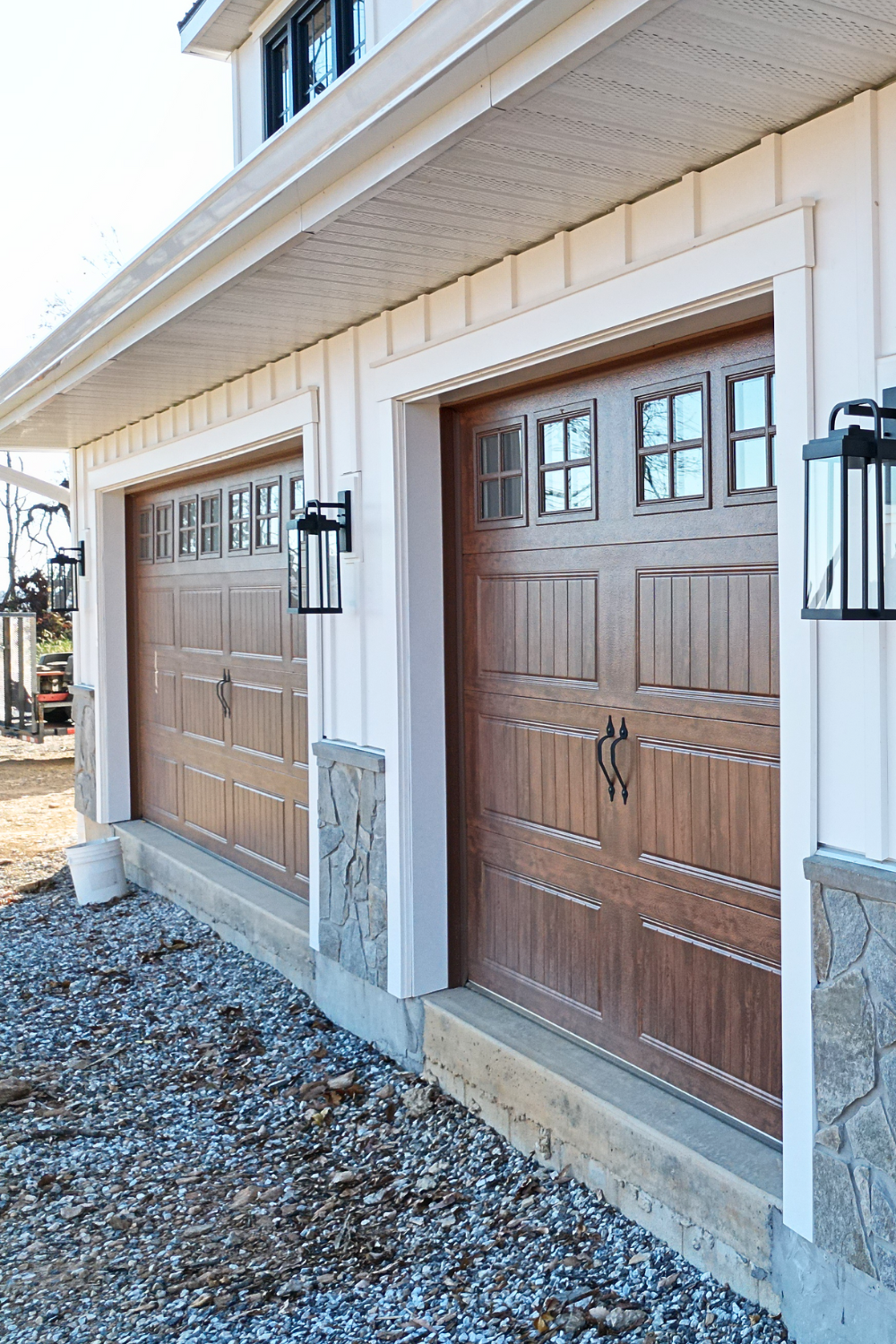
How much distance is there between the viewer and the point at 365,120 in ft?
Answer: 8.26

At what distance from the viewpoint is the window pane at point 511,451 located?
3771 mm

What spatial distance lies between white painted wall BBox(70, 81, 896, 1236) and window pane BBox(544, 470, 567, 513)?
0.36 m

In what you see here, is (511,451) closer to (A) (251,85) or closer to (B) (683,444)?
(B) (683,444)

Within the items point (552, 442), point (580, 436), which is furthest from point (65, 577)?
point (580, 436)

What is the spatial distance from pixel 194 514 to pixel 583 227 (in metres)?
3.96

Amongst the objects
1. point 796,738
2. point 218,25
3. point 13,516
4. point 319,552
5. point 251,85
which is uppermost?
point 218,25

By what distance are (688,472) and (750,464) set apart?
23 cm

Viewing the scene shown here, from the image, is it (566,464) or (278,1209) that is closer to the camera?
(278,1209)

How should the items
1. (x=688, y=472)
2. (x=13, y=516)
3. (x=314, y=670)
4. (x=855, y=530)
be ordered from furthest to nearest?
(x=13, y=516), (x=314, y=670), (x=688, y=472), (x=855, y=530)

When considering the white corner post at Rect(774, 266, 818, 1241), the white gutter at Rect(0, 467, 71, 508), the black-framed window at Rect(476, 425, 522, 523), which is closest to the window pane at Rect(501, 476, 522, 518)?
the black-framed window at Rect(476, 425, 522, 523)

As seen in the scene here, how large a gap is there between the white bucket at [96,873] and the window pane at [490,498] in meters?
4.02

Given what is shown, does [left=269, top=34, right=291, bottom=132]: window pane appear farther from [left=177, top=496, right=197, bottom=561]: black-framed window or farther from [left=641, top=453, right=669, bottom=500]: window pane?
[left=641, top=453, right=669, bottom=500]: window pane

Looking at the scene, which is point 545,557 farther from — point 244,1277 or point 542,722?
point 244,1277

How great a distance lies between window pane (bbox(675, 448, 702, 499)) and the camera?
9.93 ft
